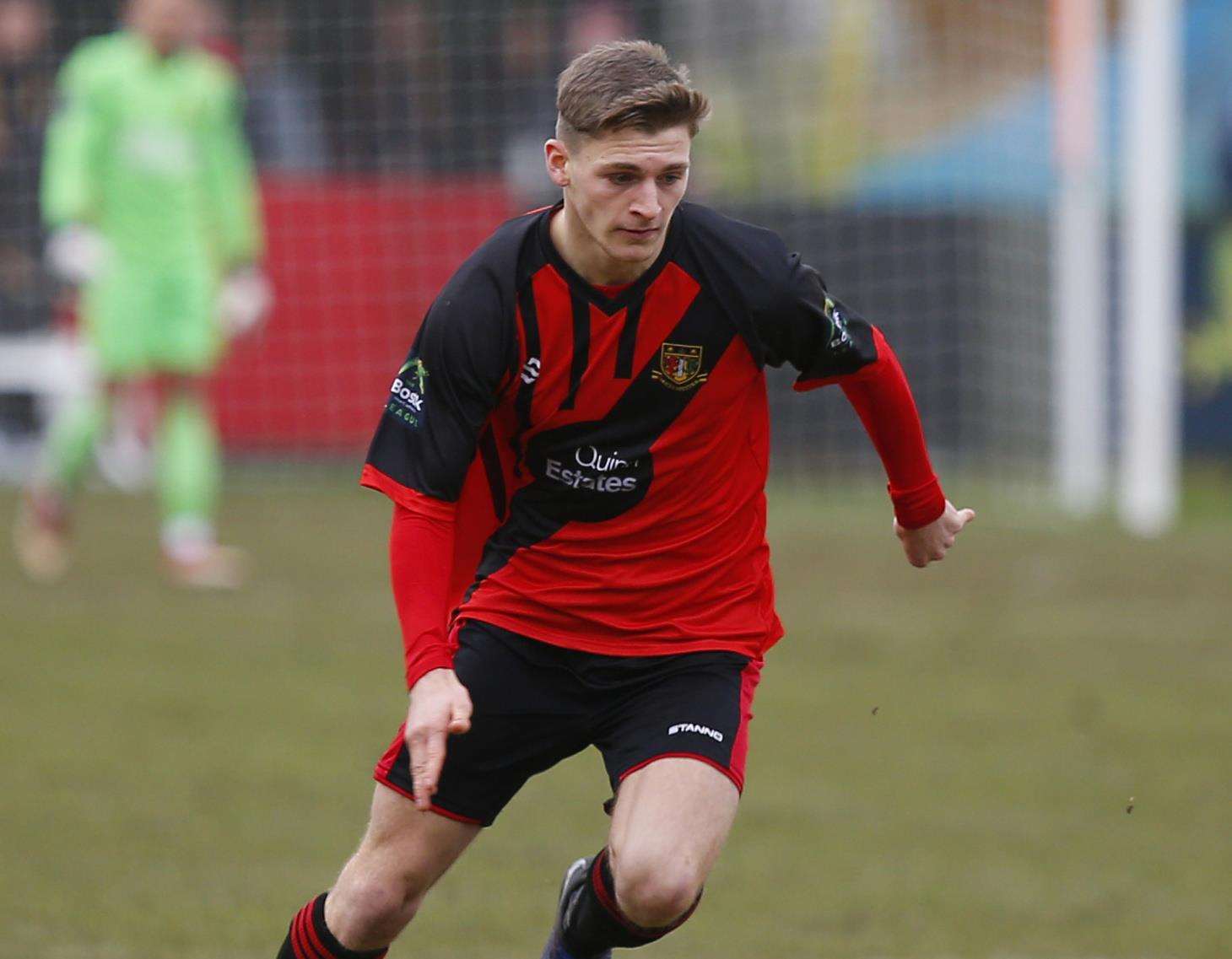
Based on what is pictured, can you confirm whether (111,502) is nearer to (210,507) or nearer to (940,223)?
(210,507)

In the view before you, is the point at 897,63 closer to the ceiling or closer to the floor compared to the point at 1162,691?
closer to the ceiling

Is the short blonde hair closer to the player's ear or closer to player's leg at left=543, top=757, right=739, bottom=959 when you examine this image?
the player's ear

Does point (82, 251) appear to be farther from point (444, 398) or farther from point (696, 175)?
point (444, 398)

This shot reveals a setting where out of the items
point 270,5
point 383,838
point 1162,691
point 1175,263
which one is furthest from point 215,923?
point 1175,263

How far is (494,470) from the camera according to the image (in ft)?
13.0

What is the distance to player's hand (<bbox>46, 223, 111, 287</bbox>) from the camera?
30.4ft

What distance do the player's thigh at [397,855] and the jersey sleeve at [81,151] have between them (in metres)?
6.00

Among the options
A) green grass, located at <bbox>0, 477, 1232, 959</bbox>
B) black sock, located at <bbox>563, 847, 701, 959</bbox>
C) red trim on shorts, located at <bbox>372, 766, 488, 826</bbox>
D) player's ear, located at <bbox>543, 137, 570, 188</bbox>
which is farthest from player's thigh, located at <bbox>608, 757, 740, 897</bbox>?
green grass, located at <bbox>0, 477, 1232, 959</bbox>

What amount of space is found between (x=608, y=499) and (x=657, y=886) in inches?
28.7

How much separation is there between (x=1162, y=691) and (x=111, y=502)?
640 centimetres

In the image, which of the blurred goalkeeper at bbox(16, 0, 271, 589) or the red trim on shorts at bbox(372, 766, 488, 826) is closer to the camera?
the red trim on shorts at bbox(372, 766, 488, 826)

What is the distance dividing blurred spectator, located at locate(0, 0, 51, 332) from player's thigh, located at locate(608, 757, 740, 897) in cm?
880

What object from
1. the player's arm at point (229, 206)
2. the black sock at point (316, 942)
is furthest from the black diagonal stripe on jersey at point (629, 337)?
the player's arm at point (229, 206)

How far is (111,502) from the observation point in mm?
11914
